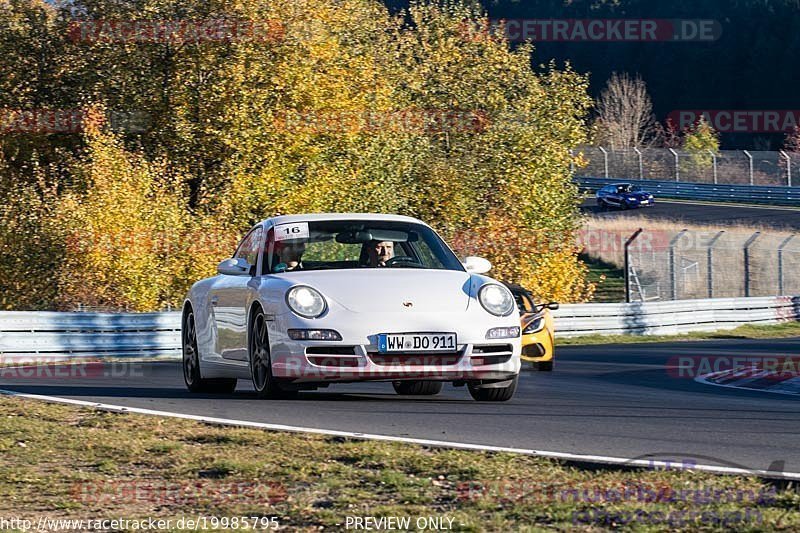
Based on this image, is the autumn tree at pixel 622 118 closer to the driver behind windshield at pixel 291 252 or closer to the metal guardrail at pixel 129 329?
the metal guardrail at pixel 129 329

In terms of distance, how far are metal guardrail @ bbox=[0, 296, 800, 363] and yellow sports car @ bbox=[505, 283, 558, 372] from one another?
845cm

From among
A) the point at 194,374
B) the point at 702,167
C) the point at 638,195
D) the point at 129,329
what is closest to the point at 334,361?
the point at 194,374

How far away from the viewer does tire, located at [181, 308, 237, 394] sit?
12.2 metres

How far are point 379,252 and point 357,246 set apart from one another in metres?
0.28

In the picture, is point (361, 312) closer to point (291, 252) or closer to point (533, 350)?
point (291, 252)

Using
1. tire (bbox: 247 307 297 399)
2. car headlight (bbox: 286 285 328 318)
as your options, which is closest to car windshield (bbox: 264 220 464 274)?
tire (bbox: 247 307 297 399)

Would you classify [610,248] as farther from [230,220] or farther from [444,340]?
[444,340]

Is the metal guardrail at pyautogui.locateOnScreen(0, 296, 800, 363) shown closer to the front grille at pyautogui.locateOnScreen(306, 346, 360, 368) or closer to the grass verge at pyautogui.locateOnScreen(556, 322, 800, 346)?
the grass verge at pyautogui.locateOnScreen(556, 322, 800, 346)

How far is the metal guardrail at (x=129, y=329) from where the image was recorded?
21125 mm

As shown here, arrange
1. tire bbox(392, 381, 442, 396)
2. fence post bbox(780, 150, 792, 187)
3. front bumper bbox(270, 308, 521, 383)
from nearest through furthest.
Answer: front bumper bbox(270, 308, 521, 383)
tire bbox(392, 381, 442, 396)
fence post bbox(780, 150, 792, 187)

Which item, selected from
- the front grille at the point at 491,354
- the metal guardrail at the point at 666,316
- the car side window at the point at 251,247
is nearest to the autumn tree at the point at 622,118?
the metal guardrail at the point at 666,316

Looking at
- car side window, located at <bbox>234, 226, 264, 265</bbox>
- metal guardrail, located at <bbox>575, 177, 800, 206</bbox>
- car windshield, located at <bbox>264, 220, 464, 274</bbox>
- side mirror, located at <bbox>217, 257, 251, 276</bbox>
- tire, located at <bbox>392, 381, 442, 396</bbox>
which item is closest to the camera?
car windshield, located at <bbox>264, 220, 464, 274</bbox>

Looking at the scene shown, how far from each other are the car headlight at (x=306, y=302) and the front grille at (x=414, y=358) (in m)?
0.50

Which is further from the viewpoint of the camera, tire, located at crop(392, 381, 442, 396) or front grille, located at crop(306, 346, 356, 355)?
tire, located at crop(392, 381, 442, 396)
